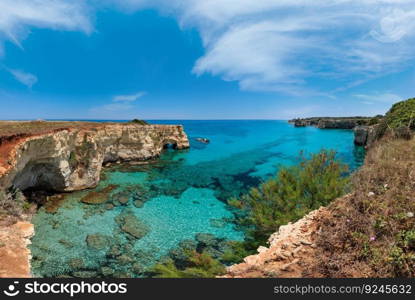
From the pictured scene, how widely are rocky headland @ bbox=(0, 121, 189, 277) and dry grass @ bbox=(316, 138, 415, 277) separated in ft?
25.3

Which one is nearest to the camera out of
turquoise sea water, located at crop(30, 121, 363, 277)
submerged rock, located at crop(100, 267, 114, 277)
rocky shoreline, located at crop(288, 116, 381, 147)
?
submerged rock, located at crop(100, 267, 114, 277)

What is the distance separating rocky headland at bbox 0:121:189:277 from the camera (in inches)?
290

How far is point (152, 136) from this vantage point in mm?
43812

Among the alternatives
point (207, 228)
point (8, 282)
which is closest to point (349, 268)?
point (8, 282)

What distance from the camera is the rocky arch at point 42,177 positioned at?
712 inches

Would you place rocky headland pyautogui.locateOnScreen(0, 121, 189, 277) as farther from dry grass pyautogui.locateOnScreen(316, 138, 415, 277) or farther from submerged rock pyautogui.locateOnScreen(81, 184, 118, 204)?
dry grass pyautogui.locateOnScreen(316, 138, 415, 277)

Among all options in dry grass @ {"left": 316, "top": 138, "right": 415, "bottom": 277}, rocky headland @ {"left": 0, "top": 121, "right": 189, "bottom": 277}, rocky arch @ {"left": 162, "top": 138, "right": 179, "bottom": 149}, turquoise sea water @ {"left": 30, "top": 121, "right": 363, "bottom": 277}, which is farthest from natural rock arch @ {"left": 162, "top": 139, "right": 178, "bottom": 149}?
dry grass @ {"left": 316, "top": 138, "right": 415, "bottom": 277}

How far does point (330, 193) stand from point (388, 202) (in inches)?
189

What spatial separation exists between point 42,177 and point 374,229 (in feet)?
76.8

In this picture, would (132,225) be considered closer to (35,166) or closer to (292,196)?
(35,166)

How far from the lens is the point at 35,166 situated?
62.3ft

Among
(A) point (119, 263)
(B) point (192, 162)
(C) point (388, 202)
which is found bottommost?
(A) point (119, 263)

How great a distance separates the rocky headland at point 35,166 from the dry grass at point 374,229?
7.73 metres

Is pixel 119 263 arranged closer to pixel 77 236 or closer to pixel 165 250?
pixel 165 250
